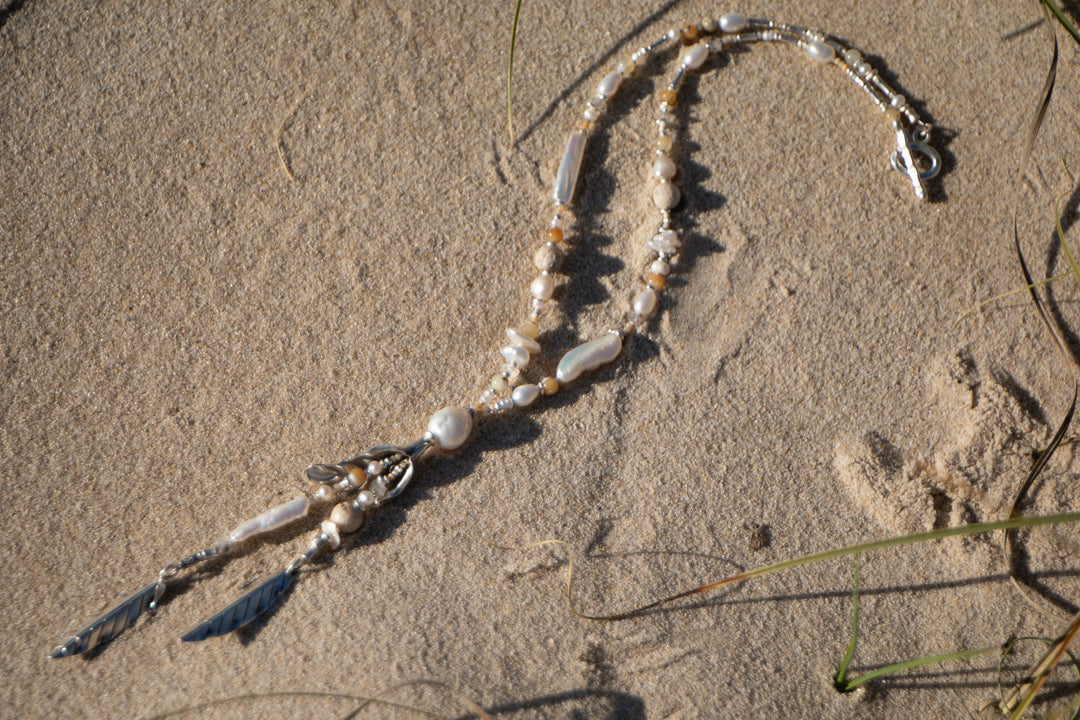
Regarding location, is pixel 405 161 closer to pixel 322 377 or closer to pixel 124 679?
pixel 322 377

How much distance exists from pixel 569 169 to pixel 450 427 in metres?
0.68

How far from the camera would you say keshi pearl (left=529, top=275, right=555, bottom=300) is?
1.81 metres

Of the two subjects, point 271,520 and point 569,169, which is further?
point 569,169

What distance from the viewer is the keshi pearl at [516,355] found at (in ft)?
5.79

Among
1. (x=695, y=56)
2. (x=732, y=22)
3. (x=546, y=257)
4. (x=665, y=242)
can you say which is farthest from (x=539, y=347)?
(x=732, y=22)

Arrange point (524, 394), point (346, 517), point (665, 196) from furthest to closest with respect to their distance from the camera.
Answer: point (665, 196)
point (524, 394)
point (346, 517)

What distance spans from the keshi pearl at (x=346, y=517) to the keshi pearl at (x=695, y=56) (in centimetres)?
136

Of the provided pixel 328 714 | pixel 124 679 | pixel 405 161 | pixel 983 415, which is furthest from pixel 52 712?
pixel 983 415

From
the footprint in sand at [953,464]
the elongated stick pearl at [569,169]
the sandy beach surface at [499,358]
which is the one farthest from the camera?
the elongated stick pearl at [569,169]

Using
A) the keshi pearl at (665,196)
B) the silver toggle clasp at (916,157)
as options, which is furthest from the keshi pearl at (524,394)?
the silver toggle clasp at (916,157)

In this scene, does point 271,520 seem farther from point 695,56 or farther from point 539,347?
point 695,56

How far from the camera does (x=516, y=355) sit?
1764 mm

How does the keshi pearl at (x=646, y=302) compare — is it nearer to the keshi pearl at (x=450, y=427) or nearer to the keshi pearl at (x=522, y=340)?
the keshi pearl at (x=522, y=340)

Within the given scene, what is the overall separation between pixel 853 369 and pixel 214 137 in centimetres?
159
